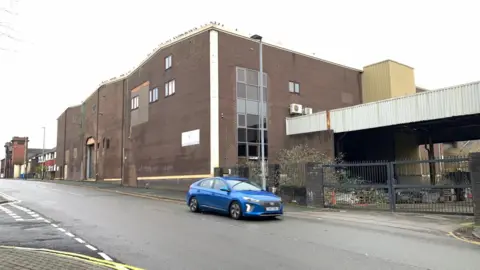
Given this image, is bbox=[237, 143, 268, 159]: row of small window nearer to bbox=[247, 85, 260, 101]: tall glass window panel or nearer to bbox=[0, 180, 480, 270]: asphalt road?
bbox=[247, 85, 260, 101]: tall glass window panel

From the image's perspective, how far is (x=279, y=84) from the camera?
109ft

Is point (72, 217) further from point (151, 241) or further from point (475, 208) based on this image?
point (475, 208)

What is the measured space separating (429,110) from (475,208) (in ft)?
43.0

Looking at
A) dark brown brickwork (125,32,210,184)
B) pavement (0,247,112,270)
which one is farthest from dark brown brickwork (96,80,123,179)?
pavement (0,247,112,270)

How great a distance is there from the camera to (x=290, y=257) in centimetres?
775

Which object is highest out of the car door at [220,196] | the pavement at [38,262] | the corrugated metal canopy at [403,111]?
the corrugated metal canopy at [403,111]

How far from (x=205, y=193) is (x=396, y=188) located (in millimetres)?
7833

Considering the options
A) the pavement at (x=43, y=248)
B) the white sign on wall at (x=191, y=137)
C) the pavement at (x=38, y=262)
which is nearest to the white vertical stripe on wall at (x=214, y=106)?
the white sign on wall at (x=191, y=137)

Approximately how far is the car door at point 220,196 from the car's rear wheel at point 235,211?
27cm

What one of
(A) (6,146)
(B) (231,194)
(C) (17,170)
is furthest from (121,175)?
(A) (6,146)

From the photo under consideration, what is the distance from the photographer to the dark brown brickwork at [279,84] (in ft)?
→ 96.6

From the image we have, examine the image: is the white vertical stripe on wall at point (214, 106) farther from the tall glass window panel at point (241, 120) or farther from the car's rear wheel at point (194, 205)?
the car's rear wheel at point (194, 205)

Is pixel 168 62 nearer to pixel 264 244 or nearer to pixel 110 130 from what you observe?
Result: pixel 110 130

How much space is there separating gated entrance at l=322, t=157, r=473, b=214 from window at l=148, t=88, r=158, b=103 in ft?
64.9
